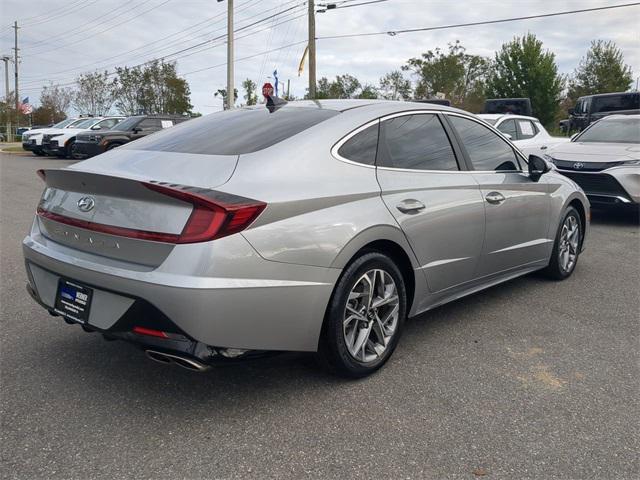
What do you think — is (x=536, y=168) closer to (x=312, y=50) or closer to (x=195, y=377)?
(x=195, y=377)

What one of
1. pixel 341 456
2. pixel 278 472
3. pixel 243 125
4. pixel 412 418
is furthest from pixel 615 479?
pixel 243 125

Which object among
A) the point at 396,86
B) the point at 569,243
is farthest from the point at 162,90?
the point at 569,243

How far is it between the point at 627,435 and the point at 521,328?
57.4 inches

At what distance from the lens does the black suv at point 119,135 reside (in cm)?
1827

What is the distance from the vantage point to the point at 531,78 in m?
45.1

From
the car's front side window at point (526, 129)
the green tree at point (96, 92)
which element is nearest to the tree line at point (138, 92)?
the green tree at point (96, 92)

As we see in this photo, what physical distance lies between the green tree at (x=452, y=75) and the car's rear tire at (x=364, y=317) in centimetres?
5056

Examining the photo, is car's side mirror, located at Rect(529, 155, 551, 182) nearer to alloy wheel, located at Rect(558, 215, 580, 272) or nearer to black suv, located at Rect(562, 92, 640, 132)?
alloy wheel, located at Rect(558, 215, 580, 272)

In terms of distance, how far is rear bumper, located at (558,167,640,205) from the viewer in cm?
808

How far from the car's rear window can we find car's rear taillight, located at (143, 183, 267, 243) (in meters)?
0.50

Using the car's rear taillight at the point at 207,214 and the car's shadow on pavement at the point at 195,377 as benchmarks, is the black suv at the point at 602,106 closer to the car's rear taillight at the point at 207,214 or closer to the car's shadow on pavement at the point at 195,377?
the car's shadow on pavement at the point at 195,377

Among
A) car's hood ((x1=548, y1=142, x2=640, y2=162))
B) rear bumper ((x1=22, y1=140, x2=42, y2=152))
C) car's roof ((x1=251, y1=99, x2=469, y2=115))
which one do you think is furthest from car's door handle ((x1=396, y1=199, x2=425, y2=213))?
rear bumper ((x1=22, y1=140, x2=42, y2=152))

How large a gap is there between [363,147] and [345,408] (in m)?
1.48

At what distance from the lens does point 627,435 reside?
9.10 ft
